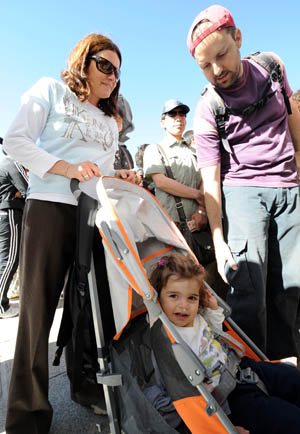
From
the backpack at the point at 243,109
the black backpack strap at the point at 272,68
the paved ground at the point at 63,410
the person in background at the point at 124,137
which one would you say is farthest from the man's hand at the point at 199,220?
the paved ground at the point at 63,410

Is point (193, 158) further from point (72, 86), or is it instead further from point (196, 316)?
point (196, 316)

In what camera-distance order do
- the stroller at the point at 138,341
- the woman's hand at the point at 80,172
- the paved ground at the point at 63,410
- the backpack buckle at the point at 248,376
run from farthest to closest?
1. the paved ground at the point at 63,410
2. the woman's hand at the point at 80,172
3. the backpack buckle at the point at 248,376
4. the stroller at the point at 138,341

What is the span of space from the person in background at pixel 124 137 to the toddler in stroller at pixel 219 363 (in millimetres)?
1756

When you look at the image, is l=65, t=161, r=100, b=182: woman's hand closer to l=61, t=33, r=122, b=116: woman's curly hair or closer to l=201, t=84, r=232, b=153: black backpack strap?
l=61, t=33, r=122, b=116: woman's curly hair

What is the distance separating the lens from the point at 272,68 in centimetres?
186

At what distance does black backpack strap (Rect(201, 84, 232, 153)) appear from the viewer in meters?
1.84

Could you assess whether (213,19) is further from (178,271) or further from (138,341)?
(138,341)

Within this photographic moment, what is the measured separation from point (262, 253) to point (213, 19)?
1.29m

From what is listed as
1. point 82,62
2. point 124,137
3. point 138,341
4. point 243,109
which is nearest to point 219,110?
point 243,109

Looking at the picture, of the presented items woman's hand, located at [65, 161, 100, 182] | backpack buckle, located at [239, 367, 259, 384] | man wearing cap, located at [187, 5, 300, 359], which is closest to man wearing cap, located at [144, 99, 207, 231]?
man wearing cap, located at [187, 5, 300, 359]

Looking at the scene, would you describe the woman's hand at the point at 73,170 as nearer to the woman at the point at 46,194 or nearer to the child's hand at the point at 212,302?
the woman at the point at 46,194

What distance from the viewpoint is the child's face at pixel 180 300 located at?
1570mm

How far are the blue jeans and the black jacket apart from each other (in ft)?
9.49

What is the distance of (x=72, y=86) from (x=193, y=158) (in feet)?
4.49
